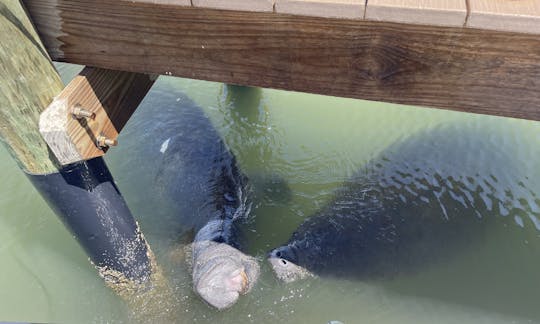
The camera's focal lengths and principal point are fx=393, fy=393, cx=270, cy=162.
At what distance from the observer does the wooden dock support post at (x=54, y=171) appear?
81.2 inches

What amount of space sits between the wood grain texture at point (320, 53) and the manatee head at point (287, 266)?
2.34 metres

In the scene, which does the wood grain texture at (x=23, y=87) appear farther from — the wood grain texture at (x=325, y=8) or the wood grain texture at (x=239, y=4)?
the wood grain texture at (x=325, y=8)

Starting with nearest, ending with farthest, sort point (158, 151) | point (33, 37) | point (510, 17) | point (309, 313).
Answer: point (510, 17) → point (33, 37) → point (309, 313) → point (158, 151)

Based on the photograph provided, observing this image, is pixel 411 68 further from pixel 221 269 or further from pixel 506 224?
pixel 506 224

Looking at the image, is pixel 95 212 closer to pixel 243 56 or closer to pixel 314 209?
pixel 243 56

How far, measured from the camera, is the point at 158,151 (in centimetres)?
521

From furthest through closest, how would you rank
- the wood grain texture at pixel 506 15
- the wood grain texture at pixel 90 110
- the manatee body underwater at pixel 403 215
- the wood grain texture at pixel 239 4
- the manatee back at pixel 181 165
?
the manatee back at pixel 181 165, the manatee body underwater at pixel 403 215, the wood grain texture at pixel 90 110, the wood grain texture at pixel 239 4, the wood grain texture at pixel 506 15

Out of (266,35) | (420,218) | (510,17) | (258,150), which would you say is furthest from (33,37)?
(420,218)

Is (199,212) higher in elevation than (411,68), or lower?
lower

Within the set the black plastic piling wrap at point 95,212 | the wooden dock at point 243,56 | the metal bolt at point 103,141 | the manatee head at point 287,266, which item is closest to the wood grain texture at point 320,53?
the wooden dock at point 243,56

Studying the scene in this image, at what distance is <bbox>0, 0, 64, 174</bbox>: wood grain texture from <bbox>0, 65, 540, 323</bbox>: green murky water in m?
1.89

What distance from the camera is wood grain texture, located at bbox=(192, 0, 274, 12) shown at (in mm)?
1652

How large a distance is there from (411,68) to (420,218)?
297cm

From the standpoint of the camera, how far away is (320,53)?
1.79 m
